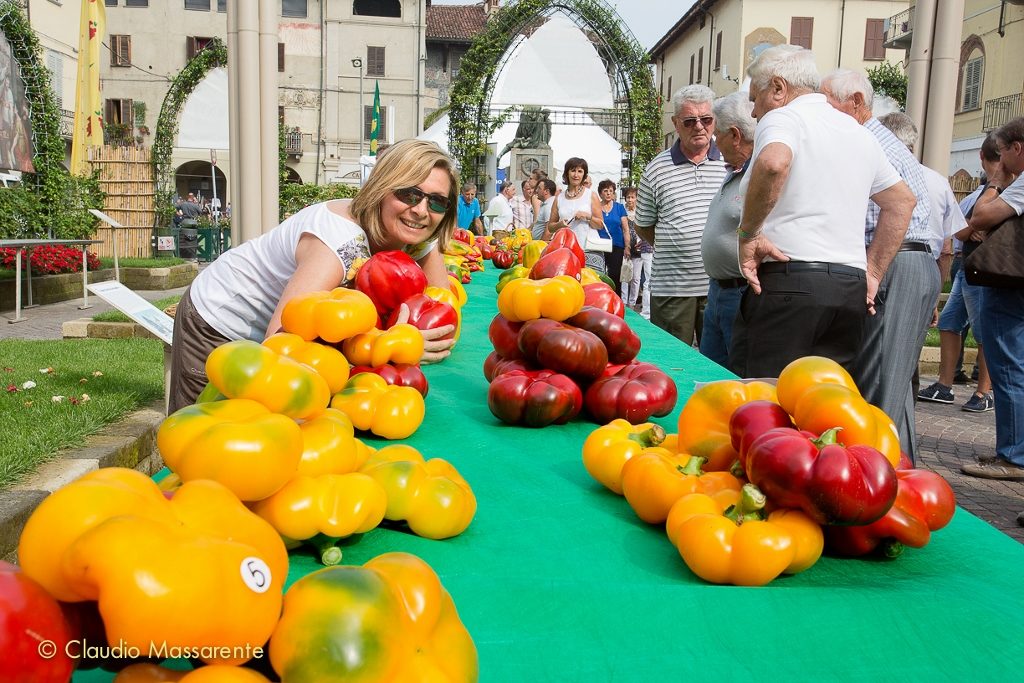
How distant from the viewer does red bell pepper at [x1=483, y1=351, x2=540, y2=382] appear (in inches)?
99.7

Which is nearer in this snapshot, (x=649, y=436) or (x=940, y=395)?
(x=649, y=436)

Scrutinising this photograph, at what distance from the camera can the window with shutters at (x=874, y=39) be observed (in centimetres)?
3891

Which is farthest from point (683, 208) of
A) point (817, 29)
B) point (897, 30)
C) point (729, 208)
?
point (817, 29)

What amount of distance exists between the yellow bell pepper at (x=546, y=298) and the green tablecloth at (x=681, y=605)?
83 cm

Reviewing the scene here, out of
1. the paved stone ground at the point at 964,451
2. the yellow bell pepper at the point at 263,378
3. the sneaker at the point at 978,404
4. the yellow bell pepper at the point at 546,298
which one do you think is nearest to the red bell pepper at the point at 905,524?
the yellow bell pepper at the point at 263,378

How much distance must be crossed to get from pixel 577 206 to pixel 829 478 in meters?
7.50

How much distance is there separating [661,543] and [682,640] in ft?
1.34

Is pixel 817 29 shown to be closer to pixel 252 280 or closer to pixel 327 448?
pixel 252 280

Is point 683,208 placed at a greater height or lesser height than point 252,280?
greater

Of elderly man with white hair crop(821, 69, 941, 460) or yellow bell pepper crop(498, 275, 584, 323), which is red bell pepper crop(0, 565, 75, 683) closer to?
yellow bell pepper crop(498, 275, 584, 323)

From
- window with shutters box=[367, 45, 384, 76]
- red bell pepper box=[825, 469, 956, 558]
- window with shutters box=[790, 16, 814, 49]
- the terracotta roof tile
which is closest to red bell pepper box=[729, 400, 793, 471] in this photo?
red bell pepper box=[825, 469, 956, 558]

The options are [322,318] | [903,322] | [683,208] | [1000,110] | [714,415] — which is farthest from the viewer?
[1000,110]

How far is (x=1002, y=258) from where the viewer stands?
4.97 meters

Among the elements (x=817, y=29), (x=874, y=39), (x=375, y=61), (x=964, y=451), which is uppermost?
(x=817, y=29)
